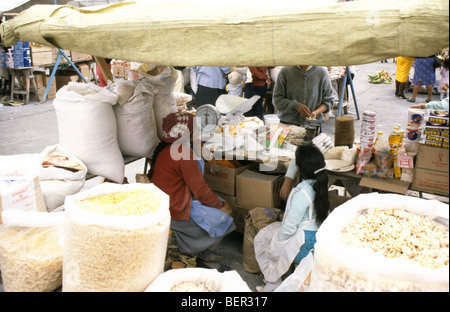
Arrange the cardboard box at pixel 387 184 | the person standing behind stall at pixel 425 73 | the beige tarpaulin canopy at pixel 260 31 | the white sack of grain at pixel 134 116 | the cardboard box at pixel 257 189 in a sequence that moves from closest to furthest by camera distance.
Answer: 1. the beige tarpaulin canopy at pixel 260 31
2. the cardboard box at pixel 387 184
3. the white sack of grain at pixel 134 116
4. the cardboard box at pixel 257 189
5. the person standing behind stall at pixel 425 73

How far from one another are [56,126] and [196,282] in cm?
695

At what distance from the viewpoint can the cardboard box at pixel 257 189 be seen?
366cm

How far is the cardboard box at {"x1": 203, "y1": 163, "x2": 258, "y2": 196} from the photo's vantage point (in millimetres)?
3805

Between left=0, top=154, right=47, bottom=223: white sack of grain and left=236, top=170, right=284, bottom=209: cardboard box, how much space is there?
1.82m

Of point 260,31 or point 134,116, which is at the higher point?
point 260,31

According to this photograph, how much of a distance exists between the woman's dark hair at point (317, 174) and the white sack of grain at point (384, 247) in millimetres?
1026

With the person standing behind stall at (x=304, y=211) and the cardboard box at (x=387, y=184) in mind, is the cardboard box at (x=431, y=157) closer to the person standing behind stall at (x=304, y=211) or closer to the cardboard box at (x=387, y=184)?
the cardboard box at (x=387, y=184)

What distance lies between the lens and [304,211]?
2818mm

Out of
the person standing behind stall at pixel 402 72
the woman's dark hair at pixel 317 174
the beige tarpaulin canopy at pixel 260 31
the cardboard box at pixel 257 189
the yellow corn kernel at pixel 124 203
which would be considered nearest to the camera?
the beige tarpaulin canopy at pixel 260 31

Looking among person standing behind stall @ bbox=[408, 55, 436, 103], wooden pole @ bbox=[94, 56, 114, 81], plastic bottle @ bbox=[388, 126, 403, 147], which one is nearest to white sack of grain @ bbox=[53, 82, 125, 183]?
wooden pole @ bbox=[94, 56, 114, 81]

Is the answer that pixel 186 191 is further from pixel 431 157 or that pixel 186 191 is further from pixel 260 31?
pixel 431 157

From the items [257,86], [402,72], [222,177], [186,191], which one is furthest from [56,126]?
[402,72]

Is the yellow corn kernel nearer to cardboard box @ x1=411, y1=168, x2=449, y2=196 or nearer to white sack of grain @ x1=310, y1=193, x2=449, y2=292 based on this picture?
white sack of grain @ x1=310, y1=193, x2=449, y2=292

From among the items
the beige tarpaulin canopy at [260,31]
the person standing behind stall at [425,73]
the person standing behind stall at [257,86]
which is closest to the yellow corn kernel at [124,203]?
the beige tarpaulin canopy at [260,31]
